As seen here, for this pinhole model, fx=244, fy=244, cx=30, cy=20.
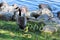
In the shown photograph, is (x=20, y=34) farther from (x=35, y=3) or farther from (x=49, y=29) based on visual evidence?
(x=35, y=3)

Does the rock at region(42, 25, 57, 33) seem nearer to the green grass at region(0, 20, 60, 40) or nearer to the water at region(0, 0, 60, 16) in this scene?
the green grass at region(0, 20, 60, 40)

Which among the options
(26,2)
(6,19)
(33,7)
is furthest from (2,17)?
(26,2)

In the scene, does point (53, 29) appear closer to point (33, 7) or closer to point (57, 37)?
point (57, 37)

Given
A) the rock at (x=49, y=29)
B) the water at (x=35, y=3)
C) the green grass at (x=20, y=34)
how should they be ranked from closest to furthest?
the green grass at (x=20, y=34) < the rock at (x=49, y=29) < the water at (x=35, y=3)

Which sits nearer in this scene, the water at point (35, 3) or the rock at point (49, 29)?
the rock at point (49, 29)

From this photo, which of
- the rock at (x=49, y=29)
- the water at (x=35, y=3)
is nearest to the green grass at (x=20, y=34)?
the rock at (x=49, y=29)

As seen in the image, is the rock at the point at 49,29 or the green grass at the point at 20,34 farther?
the rock at the point at 49,29

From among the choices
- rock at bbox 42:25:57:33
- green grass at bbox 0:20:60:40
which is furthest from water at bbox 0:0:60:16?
green grass at bbox 0:20:60:40

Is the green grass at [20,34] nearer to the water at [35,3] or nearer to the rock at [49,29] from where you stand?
the rock at [49,29]

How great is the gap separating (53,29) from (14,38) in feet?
5.44

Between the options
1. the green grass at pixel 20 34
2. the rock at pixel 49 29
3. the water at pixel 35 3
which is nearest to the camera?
the green grass at pixel 20 34

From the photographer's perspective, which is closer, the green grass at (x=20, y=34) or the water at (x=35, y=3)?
the green grass at (x=20, y=34)

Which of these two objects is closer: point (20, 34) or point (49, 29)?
point (20, 34)

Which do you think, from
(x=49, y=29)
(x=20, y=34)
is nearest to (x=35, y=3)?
(x=49, y=29)
